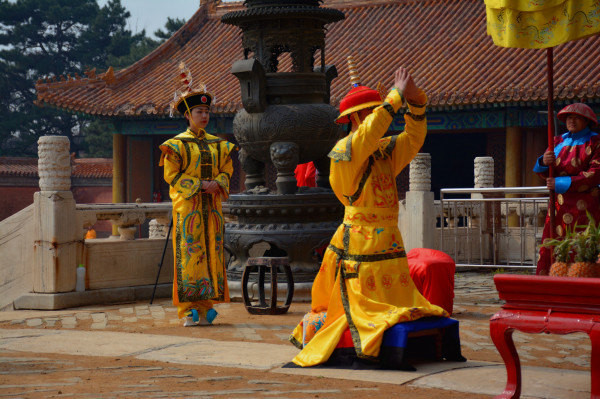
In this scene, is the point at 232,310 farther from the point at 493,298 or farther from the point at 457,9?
the point at 457,9

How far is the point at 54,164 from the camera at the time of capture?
30.0ft

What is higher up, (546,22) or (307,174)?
(546,22)

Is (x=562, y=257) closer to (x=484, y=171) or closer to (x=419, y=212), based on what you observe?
(x=419, y=212)

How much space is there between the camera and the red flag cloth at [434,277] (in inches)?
285

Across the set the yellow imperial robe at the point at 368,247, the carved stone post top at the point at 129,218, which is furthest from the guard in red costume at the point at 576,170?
the carved stone post top at the point at 129,218

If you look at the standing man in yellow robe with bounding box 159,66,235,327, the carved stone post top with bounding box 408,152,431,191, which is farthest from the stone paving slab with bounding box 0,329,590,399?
the carved stone post top with bounding box 408,152,431,191

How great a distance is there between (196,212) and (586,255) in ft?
13.1

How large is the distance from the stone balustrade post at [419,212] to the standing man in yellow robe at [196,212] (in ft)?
10.2

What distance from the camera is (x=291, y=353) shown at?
19.9ft

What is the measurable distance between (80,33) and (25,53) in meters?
2.98

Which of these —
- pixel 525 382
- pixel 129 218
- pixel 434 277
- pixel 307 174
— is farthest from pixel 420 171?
pixel 525 382

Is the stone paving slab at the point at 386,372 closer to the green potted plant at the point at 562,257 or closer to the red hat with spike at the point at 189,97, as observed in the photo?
the green potted plant at the point at 562,257

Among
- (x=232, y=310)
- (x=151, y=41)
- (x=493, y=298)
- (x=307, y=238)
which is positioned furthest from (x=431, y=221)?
(x=151, y=41)

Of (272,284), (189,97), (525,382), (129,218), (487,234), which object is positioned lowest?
(525,382)
